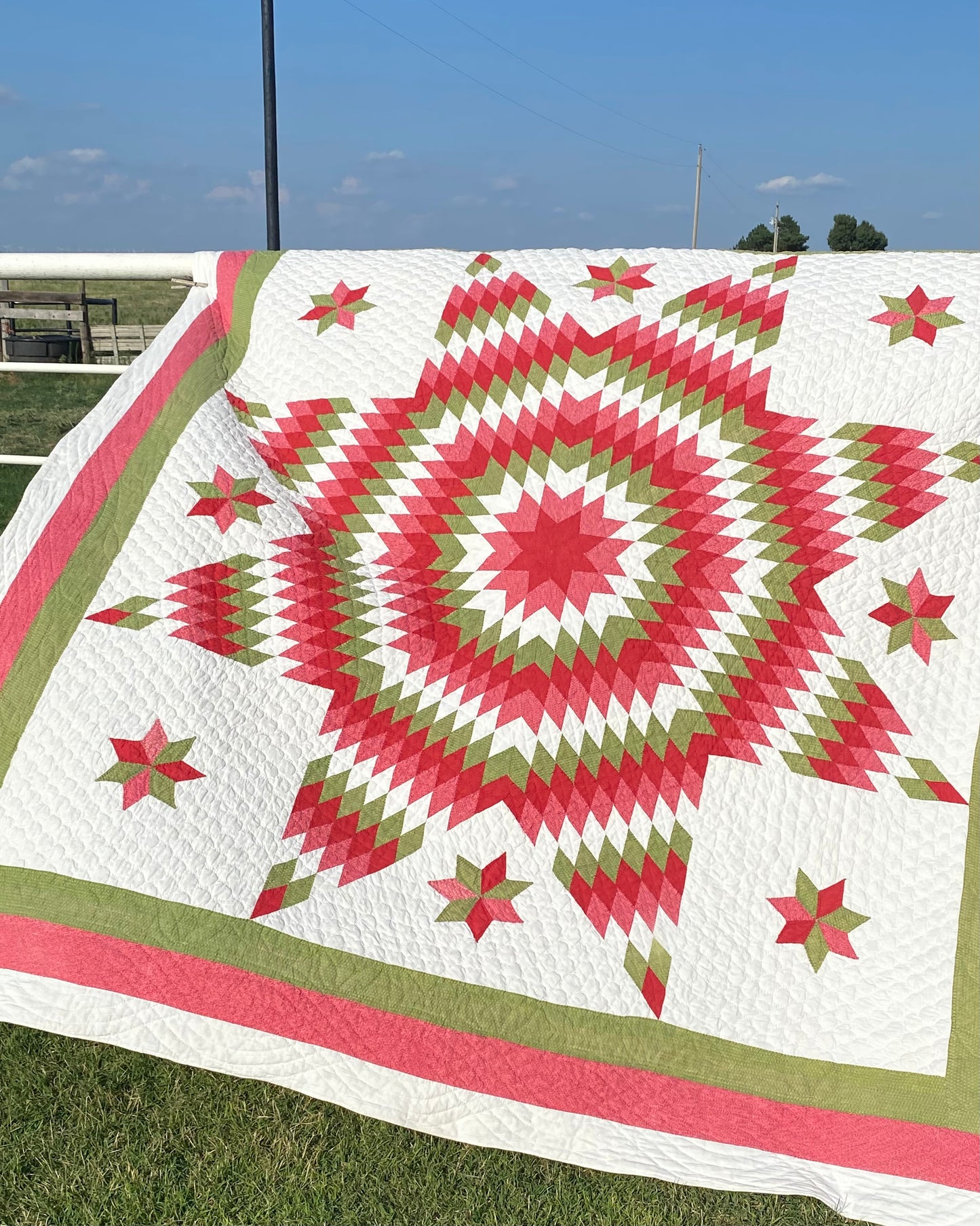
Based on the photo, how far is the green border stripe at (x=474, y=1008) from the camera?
100cm

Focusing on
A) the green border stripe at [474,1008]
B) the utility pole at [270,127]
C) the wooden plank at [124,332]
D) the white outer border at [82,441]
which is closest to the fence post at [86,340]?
the wooden plank at [124,332]

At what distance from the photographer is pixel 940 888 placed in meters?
1.07

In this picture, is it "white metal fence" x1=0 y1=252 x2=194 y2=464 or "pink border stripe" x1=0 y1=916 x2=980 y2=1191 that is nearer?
"pink border stripe" x1=0 y1=916 x2=980 y2=1191

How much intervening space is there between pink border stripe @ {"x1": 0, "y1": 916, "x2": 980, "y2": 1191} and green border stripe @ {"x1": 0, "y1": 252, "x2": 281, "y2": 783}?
0.93 ft

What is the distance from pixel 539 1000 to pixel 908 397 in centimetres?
88

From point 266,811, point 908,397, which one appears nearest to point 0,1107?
point 266,811

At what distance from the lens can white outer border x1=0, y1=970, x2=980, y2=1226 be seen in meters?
0.96

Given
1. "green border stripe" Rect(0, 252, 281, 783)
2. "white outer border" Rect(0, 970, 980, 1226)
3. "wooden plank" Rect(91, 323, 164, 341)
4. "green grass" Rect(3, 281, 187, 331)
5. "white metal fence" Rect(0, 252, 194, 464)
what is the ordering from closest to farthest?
"white outer border" Rect(0, 970, 980, 1226)
"green border stripe" Rect(0, 252, 281, 783)
"white metal fence" Rect(0, 252, 194, 464)
"wooden plank" Rect(91, 323, 164, 341)
"green grass" Rect(3, 281, 187, 331)

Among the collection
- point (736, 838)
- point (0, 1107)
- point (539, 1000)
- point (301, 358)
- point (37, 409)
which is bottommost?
point (37, 409)

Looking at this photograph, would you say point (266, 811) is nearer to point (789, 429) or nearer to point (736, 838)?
point (736, 838)

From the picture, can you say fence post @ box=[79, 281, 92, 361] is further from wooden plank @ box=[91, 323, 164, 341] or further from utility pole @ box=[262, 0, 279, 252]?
utility pole @ box=[262, 0, 279, 252]

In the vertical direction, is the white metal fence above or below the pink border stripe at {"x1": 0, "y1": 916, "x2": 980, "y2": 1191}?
above

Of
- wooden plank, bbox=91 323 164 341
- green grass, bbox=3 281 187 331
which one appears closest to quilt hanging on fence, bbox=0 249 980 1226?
wooden plank, bbox=91 323 164 341

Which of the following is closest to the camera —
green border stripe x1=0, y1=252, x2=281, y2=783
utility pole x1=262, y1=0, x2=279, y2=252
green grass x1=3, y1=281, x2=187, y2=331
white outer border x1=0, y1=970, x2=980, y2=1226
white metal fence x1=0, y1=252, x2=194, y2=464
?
white outer border x1=0, y1=970, x2=980, y2=1226
